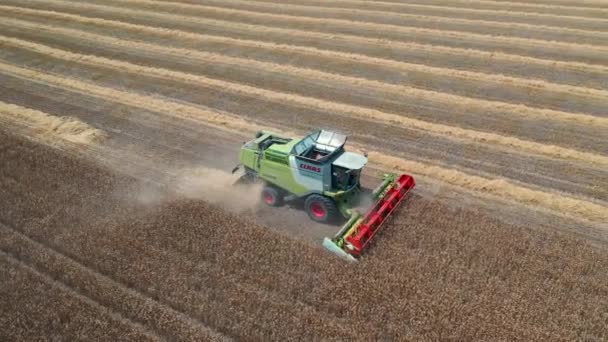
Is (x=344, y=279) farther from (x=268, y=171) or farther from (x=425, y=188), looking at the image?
(x=425, y=188)

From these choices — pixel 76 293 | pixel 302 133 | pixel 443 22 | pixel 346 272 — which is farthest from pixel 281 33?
pixel 76 293

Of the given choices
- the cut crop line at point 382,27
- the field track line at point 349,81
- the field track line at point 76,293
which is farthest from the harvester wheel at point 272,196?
the cut crop line at point 382,27

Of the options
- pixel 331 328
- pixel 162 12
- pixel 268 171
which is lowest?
pixel 331 328

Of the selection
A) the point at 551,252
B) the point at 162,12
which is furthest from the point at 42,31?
the point at 551,252

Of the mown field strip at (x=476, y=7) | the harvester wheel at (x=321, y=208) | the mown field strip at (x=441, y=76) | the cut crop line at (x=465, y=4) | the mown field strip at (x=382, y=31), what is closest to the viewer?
the harvester wheel at (x=321, y=208)

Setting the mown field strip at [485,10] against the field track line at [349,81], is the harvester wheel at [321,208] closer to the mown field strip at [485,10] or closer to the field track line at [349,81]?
the field track line at [349,81]

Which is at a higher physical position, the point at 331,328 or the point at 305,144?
the point at 305,144

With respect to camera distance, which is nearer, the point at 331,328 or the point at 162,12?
the point at 331,328
